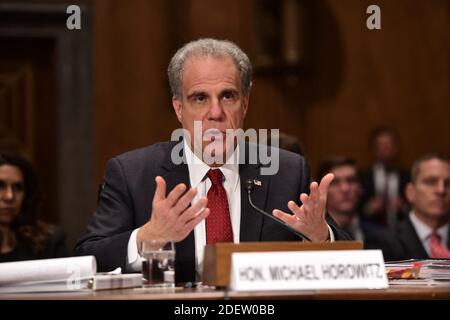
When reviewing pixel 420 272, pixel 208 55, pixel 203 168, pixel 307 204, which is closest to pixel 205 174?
pixel 203 168

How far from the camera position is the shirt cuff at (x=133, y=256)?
9.10 feet

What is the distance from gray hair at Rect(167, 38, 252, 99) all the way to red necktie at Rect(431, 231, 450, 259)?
5.65 feet

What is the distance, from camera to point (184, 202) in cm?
254

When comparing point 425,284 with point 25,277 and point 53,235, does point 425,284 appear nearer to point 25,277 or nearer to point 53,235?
point 25,277

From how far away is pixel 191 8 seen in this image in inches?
275

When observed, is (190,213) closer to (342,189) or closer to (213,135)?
(213,135)

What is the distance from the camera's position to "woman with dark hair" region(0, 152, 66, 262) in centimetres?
445

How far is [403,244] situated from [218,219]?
1964 mm

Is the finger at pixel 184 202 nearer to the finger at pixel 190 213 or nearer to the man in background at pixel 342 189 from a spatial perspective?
the finger at pixel 190 213

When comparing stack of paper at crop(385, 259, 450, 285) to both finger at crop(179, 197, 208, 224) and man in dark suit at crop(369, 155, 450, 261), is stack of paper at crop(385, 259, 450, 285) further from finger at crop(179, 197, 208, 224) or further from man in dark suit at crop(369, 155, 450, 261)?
man in dark suit at crop(369, 155, 450, 261)

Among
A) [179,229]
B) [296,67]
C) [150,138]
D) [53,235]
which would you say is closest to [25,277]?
[179,229]
